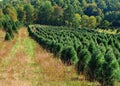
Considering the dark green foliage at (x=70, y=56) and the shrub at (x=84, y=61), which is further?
the dark green foliage at (x=70, y=56)

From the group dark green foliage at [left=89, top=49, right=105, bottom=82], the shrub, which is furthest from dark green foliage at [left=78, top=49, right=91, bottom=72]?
dark green foliage at [left=89, top=49, right=105, bottom=82]

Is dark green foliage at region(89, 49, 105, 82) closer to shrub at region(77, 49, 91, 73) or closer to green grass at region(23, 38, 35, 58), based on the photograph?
shrub at region(77, 49, 91, 73)

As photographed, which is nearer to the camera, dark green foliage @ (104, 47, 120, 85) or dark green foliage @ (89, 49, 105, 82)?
dark green foliage @ (104, 47, 120, 85)

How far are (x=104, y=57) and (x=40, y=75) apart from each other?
13.8 ft

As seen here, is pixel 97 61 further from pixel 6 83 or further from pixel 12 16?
pixel 12 16

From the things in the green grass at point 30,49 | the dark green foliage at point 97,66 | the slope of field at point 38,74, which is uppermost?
the dark green foliage at point 97,66

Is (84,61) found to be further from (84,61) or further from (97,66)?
(97,66)

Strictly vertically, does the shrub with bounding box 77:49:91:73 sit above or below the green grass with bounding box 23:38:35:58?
above

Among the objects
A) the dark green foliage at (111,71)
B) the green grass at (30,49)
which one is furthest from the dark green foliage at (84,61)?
the green grass at (30,49)

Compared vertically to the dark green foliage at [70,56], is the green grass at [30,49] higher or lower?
lower

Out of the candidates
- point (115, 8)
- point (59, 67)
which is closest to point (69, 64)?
point (59, 67)

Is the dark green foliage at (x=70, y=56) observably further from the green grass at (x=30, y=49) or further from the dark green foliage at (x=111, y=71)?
the green grass at (x=30, y=49)

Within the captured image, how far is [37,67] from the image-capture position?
2372cm

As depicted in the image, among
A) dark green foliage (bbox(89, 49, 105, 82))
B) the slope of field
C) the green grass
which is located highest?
dark green foliage (bbox(89, 49, 105, 82))
